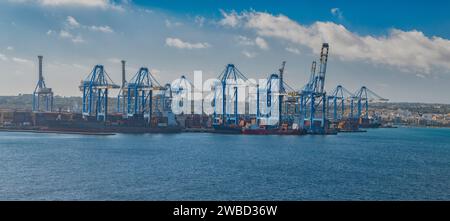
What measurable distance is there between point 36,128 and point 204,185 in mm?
71279

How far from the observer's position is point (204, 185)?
28000 millimetres

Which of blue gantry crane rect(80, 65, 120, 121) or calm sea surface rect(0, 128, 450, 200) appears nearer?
calm sea surface rect(0, 128, 450, 200)

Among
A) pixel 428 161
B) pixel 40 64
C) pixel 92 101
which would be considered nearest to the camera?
pixel 428 161


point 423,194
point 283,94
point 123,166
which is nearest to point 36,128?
point 283,94

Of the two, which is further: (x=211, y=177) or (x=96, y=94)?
(x=96, y=94)

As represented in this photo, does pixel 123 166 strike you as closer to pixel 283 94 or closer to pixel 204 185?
pixel 204 185

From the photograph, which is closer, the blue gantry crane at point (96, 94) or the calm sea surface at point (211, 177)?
the calm sea surface at point (211, 177)

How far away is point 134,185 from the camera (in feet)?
90.4
